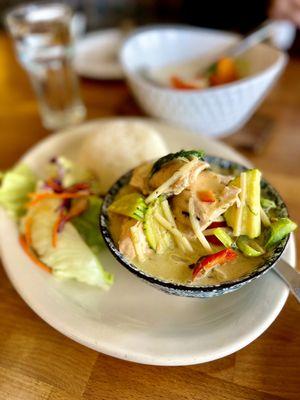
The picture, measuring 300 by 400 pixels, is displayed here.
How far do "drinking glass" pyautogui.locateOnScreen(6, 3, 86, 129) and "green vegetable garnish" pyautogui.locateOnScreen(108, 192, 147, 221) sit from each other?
0.68m

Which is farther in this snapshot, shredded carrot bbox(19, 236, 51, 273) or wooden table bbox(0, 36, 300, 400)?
shredded carrot bbox(19, 236, 51, 273)

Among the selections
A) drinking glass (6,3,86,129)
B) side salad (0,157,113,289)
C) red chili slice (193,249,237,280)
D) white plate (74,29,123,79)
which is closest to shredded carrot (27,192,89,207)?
side salad (0,157,113,289)

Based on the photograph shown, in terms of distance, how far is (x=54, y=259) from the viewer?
870 mm

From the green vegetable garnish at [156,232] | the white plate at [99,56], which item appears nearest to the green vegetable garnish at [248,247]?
the green vegetable garnish at [156,232]

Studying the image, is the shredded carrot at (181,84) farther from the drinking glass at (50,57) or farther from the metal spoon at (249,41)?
the drinking glass at (50,57)

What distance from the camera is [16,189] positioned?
104 centimetres

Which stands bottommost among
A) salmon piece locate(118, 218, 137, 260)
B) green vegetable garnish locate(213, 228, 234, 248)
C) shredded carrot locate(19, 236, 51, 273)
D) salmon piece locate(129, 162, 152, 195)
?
shredded carrot locate(19, 236, 51, 273)

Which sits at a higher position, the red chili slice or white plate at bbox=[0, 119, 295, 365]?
the red chili slice

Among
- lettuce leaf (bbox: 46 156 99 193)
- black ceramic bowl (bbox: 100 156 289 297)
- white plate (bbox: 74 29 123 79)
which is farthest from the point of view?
white plate (bbox: 74 29 123 79)

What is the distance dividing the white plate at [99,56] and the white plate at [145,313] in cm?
83

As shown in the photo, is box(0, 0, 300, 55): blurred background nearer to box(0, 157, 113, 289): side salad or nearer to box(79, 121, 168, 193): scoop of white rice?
box(79, 121, 168, 193): scoop of white rice

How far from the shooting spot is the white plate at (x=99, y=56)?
5.07 ft

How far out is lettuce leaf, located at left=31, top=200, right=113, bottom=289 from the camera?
2.77 feet

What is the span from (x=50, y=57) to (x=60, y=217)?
2.18ft
